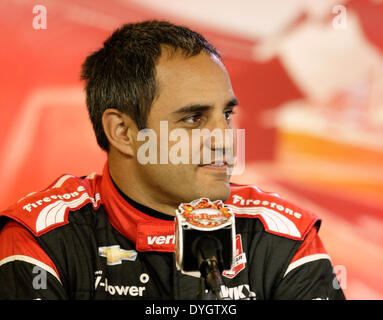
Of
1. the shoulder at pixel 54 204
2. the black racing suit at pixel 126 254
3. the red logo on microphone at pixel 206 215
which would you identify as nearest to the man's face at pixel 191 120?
the black racing suit at pixel 126 254

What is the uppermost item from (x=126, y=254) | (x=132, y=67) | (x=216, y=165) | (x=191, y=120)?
(x=132, y=67)

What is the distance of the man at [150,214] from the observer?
4.52ft

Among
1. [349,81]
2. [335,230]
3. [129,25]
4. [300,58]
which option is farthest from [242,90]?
[129,25]

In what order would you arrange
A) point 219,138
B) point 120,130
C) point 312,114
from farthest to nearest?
point 312,114 < point 120,130 < point 219,138

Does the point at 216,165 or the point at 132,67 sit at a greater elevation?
the point at 132,67

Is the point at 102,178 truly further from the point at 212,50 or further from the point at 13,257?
the point at 212,50

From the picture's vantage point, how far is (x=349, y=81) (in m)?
2.70

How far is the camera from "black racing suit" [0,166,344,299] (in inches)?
53.2

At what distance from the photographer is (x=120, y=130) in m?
1.51

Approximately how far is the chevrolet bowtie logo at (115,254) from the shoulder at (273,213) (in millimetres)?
307

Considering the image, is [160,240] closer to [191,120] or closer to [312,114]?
[191,120]

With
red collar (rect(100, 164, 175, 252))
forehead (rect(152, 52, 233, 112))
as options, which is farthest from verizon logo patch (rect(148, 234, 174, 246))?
forehead (rect(152, 52, 233, 112))

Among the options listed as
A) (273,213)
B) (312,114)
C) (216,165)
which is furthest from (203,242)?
(312,114)

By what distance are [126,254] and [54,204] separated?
23 cm
